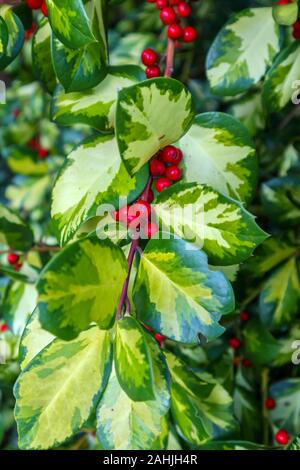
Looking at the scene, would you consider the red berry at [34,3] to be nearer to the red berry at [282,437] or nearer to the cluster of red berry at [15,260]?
the cluster of red berry at [15,260]

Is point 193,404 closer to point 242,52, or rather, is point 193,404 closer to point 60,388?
point 60,388

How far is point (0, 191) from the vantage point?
1590mm

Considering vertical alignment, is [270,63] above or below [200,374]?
above

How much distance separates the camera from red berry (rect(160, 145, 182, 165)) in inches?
23.8

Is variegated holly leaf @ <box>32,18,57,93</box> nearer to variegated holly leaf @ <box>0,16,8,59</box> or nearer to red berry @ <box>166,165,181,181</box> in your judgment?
variegated holly leaf @ <box>0,16,8,59</box>

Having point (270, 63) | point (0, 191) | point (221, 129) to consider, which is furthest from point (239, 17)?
point (0, 191)

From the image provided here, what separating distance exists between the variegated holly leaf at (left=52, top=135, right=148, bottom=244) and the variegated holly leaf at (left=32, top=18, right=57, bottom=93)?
13cm

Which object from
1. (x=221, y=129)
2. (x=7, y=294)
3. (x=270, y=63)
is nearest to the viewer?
(x=221, y=129)

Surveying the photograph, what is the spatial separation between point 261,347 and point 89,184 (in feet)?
1.41

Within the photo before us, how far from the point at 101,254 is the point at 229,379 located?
448mm

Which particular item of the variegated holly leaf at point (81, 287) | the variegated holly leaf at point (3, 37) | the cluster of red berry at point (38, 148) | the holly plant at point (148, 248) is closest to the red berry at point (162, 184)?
the holly plant at point (148, 248)

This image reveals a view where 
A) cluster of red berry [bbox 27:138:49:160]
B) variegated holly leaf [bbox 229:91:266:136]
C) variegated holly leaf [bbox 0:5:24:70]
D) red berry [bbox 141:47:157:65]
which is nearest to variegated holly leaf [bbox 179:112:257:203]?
red berry [bbox 141:47:157:65]

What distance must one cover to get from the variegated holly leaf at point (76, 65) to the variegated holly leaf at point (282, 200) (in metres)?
0.37
